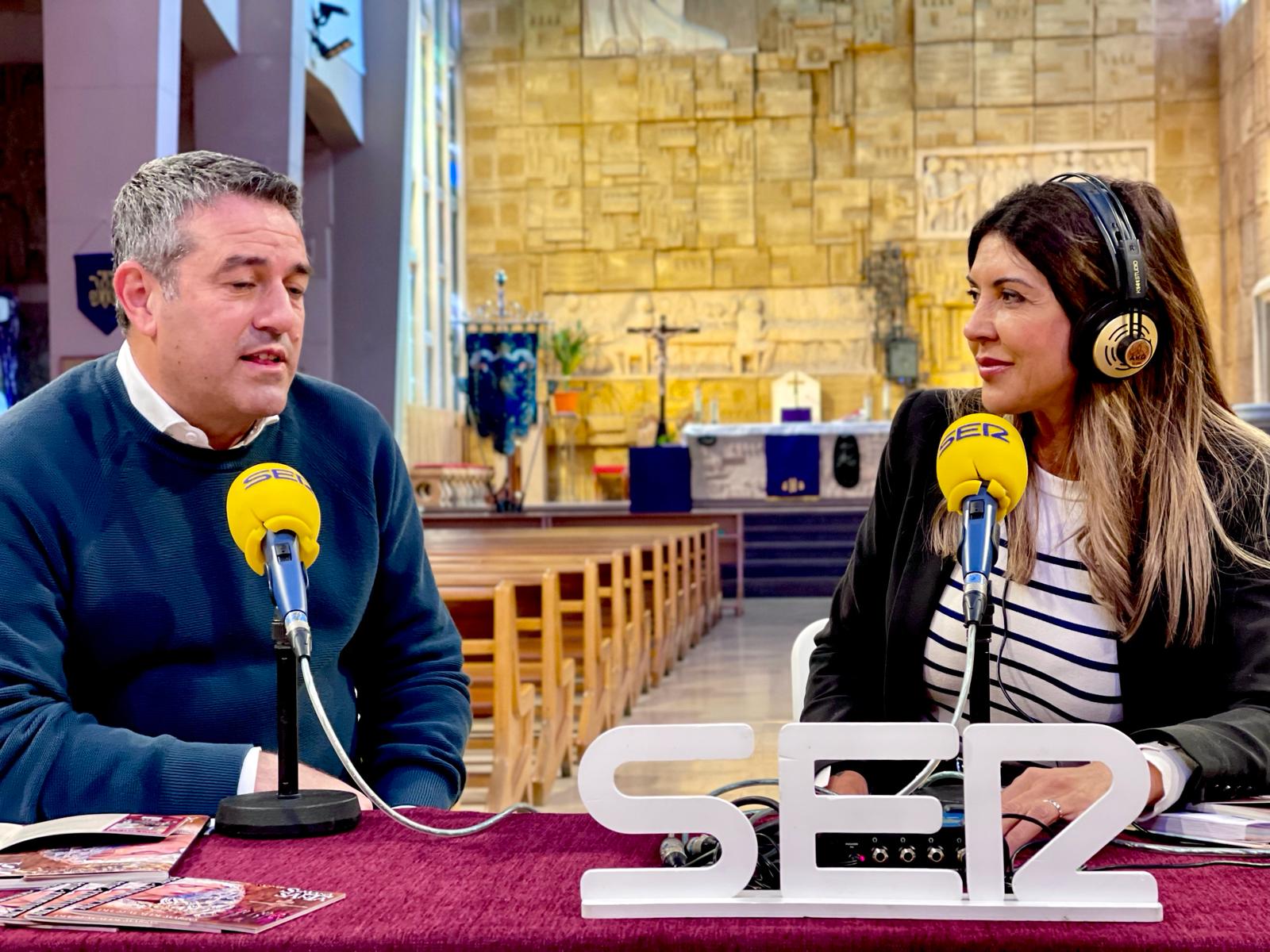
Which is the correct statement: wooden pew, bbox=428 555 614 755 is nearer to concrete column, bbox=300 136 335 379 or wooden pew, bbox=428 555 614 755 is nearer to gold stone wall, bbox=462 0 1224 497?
concrete column, bbox=300 136 335 379

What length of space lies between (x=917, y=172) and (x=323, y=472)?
15.5m

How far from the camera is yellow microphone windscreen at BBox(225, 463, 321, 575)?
1.23m

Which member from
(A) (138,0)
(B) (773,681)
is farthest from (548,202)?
(B) (773,681)

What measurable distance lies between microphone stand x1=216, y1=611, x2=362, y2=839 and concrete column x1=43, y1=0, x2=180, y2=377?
614 cm

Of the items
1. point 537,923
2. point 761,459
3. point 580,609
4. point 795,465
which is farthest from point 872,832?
point 761,459

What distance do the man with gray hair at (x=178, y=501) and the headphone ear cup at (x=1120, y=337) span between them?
0.94 meters

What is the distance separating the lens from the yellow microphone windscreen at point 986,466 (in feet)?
4.02

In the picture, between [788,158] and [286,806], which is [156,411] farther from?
[788,158]

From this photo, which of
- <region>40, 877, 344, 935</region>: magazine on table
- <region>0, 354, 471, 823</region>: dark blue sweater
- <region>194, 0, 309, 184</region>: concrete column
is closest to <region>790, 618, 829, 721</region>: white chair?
<region>0, 354, 471, 823</region>: dark blue sweater

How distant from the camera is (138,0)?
719cm

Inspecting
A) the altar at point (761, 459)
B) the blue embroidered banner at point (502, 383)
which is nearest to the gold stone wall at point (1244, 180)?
the altar at point (761, 459)

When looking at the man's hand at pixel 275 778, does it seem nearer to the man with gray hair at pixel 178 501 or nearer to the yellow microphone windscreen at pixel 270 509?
the man with gray hair at pixel 178 501

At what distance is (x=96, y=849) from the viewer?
1.20 m

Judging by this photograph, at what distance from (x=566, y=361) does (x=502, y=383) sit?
4.30 metres
